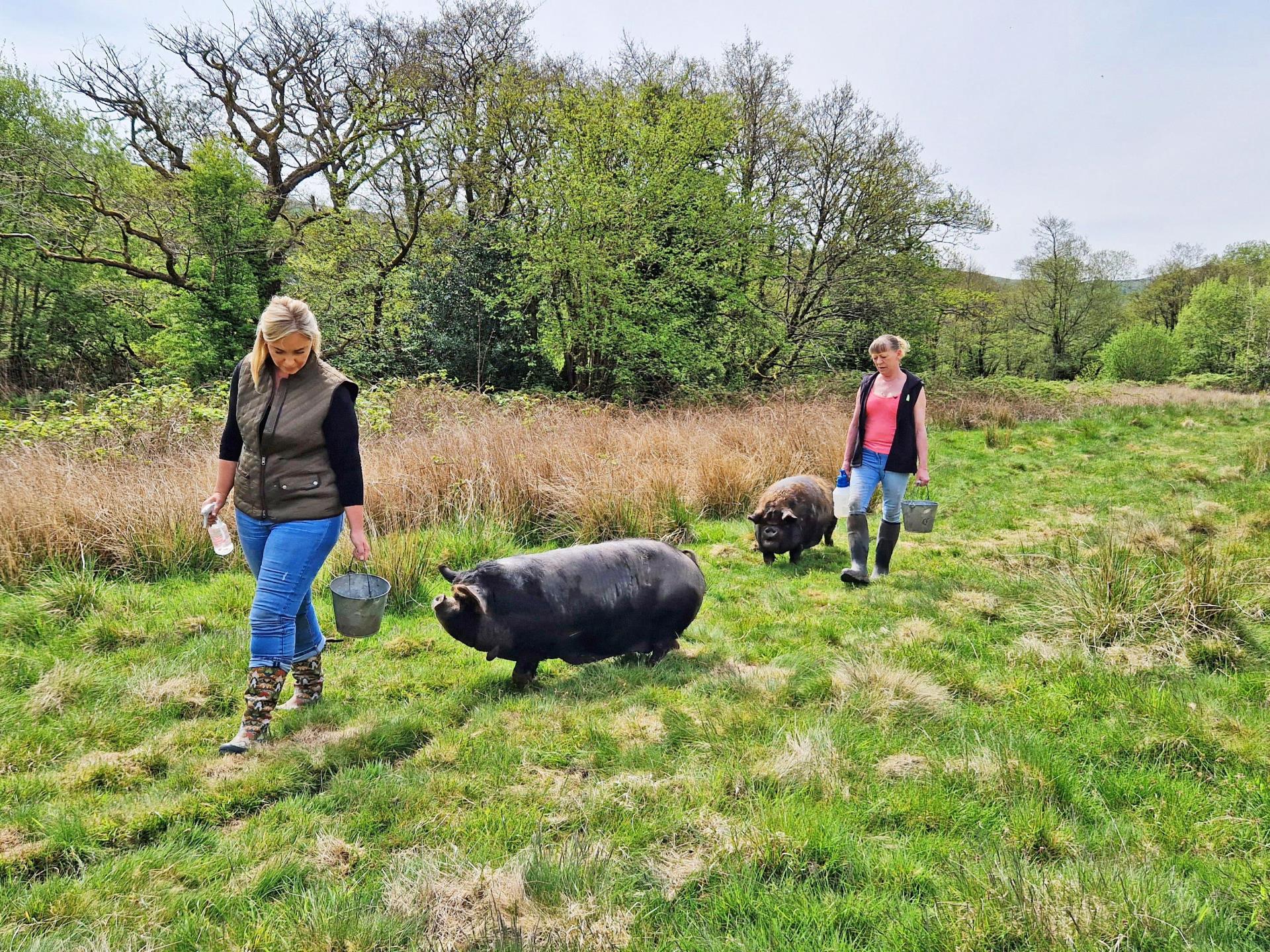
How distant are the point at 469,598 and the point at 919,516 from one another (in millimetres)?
4144

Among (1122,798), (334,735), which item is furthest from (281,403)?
(1122,798)

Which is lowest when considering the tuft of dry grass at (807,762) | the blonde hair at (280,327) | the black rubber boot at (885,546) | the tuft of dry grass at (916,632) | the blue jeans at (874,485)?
the tuft of dry grass at (916,632)

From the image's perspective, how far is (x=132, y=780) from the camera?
10.00 ft

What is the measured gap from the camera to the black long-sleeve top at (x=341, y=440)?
3387mm

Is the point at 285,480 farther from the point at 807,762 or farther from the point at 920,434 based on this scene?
the point at 920,434

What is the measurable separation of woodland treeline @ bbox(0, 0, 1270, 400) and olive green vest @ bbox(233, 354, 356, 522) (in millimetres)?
14050

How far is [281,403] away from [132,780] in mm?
1950

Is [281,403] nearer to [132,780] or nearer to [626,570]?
[132,780]

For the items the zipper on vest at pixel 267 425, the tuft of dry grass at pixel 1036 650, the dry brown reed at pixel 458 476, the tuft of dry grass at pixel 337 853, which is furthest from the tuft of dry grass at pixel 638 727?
the dry brown reed at pixel 458 476

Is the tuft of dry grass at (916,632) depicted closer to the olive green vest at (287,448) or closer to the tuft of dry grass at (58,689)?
the olive green vest at (287,448)

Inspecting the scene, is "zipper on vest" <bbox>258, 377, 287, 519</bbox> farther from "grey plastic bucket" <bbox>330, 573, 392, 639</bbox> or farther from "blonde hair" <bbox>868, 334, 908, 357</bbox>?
"blonde hair" <bbox>868, 334, 908, 357</bbox>

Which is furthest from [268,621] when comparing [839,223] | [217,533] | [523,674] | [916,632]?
[839,223]

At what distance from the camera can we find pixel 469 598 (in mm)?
3883

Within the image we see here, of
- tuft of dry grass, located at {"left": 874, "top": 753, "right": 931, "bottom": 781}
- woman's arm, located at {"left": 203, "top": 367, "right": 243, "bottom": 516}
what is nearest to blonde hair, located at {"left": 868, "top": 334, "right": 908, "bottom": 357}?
tuft of dry grass, located at {"left": 874, "top": 753, "right": 931, "bottom": 781}
